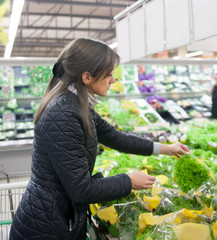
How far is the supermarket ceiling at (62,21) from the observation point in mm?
12761

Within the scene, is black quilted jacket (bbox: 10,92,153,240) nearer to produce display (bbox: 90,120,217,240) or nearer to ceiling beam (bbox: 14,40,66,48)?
produce display (bbox: 90,120,217,240)

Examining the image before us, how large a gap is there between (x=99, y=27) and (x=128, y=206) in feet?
54.2

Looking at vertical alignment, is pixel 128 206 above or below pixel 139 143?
below

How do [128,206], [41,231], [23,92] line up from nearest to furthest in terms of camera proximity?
1. [41,231]
2. [128,206]
3. [23,92]

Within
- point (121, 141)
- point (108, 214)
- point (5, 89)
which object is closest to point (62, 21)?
point (5, 89)

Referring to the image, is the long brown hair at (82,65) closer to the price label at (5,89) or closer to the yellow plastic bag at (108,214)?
the yellow plastic bag at (108,214)

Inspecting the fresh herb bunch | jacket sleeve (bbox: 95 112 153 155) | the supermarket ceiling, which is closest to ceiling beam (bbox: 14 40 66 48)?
the supermarket ceiling

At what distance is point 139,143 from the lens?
184 cm

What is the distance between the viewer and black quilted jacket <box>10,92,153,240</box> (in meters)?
1.22

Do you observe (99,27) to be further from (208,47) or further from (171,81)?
(208,47)

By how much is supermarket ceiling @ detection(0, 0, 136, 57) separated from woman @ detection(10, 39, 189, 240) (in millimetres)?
9901

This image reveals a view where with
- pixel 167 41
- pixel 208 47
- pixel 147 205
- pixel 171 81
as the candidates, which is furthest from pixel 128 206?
pixel 171 81

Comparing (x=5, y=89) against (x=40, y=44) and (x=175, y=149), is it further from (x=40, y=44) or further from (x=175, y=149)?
(x=40, y=44)

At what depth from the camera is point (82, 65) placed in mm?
1312
